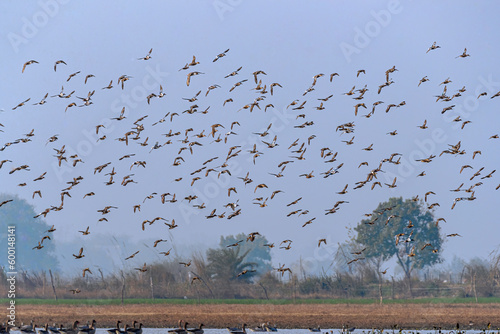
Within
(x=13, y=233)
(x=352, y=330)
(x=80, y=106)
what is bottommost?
(x=352, y=330)

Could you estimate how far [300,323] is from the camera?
47969 millimetres

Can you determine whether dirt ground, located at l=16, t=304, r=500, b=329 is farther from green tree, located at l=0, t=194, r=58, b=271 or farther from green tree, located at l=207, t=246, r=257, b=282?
green tree, located at l=0, t=194, r=58, b=271

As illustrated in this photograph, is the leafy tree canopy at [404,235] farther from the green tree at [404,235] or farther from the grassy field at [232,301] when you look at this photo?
the grassy field at [232,301]

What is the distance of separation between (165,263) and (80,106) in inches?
1503

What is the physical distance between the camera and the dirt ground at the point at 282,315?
4762cm

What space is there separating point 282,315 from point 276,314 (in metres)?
0.88

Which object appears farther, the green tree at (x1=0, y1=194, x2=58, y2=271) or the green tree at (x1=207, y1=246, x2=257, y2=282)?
the green tree at (x1=0, y1=194, x2=58, y2=271)

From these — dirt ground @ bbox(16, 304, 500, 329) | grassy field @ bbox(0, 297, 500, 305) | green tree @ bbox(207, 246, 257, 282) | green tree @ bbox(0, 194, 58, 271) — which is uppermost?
green tree @ bbox(0, 194, 58, 271)

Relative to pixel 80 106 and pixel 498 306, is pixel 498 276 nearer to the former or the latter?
pixel 498 306

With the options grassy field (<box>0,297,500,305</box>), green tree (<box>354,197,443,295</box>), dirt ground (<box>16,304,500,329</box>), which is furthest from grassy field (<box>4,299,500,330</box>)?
green tree (<box>354,197,443,295</box>)

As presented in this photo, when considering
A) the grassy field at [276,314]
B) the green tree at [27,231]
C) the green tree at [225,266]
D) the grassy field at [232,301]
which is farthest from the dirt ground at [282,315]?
the green tree at [27,231]

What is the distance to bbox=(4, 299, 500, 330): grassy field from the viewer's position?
47.8 meters

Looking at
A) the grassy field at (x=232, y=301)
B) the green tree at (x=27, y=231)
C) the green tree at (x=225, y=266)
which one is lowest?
the grassy field at (x=232, y=301)

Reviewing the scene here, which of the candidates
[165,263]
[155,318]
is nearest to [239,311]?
[155,318]
